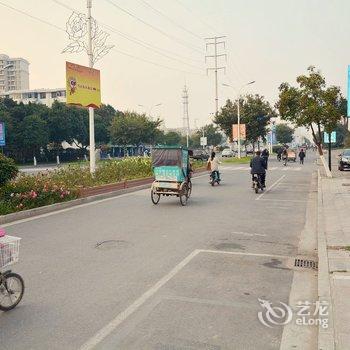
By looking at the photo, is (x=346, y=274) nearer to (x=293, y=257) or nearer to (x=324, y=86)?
(x=293, y=257)

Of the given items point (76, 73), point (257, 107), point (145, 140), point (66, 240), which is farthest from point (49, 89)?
point (66, 240)

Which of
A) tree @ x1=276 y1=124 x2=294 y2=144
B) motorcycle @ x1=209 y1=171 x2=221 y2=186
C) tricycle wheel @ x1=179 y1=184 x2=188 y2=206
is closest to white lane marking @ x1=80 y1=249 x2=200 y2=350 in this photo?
tricycle wheel @ x1=179 y1=184 x2=188 y2=206

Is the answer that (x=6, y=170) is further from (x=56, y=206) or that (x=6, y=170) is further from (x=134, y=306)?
(x=134, y=306)

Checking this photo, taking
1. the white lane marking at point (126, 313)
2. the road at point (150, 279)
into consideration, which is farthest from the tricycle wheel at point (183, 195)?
the white lane marking at point (126, 313)

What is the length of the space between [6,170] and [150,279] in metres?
8.08

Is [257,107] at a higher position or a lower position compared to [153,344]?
higher

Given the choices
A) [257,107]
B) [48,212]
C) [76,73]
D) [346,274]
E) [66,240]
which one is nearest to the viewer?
[346,274]

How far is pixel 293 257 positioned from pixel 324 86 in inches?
751

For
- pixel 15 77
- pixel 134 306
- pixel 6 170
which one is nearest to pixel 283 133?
pixel 6 170

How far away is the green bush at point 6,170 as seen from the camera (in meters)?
12.9

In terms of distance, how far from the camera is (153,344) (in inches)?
177

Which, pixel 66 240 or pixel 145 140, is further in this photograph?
A: pixel 145 140

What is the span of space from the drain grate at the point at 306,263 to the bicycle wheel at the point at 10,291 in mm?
4730

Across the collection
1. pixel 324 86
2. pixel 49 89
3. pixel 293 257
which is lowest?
pixel 293 257
